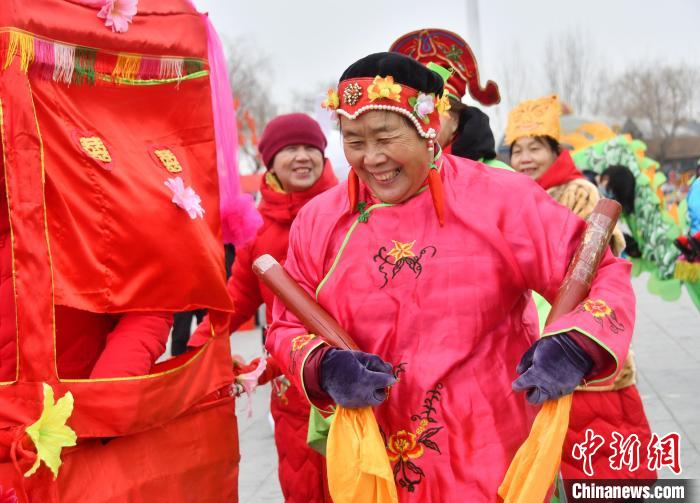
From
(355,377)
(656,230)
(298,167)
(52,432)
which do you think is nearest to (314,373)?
(355,377)

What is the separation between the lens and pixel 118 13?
2.71 m

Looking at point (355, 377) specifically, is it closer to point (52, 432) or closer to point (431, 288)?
point (431, 288)

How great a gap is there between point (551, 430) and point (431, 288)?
483 millimetres

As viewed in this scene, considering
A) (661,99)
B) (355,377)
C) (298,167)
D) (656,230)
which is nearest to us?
(355,377)

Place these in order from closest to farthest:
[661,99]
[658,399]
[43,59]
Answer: [43,59]
[658,399]
[661,99]

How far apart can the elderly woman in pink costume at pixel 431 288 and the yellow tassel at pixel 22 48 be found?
31.9 inches

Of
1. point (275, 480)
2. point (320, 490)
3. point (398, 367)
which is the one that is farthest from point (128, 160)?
point (275, 480)

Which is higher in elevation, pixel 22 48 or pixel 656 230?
pixel 22 48

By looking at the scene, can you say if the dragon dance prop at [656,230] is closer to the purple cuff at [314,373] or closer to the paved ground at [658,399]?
Result: the paved ground at [658,399]

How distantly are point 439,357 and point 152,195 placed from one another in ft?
3.28

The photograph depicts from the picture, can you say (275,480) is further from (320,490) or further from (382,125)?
(382,125)

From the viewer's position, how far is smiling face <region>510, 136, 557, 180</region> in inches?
183

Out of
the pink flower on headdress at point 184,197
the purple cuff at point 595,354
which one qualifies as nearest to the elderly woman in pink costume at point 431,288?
the purple cuff at point 595,354

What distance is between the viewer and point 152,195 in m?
2.71
